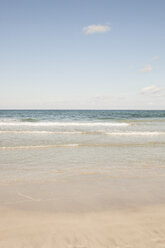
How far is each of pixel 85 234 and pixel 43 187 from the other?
2.39 meters

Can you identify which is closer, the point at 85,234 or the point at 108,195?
the point at 85,234

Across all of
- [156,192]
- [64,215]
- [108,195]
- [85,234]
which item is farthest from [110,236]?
[156,192]

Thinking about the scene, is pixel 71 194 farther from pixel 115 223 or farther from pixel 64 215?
pixel 115 223

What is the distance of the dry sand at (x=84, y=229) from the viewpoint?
3.08 m

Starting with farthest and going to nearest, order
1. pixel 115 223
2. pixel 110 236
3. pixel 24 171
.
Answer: pixel 24 171, pixel 115 223, pixel 110 236

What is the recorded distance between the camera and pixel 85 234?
3.31 m

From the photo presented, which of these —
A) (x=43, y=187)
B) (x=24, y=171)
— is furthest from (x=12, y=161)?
(x=43, y=187)

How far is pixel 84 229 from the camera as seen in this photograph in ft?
11.4

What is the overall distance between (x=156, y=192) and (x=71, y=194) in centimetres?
218

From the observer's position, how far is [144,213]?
4.07 metres

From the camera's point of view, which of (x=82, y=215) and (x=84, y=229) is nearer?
(x=84, y=229)

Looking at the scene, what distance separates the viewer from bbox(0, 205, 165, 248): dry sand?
3.08m

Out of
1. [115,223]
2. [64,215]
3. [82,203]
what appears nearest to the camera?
[115,223]

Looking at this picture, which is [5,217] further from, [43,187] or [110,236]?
[110,236]
